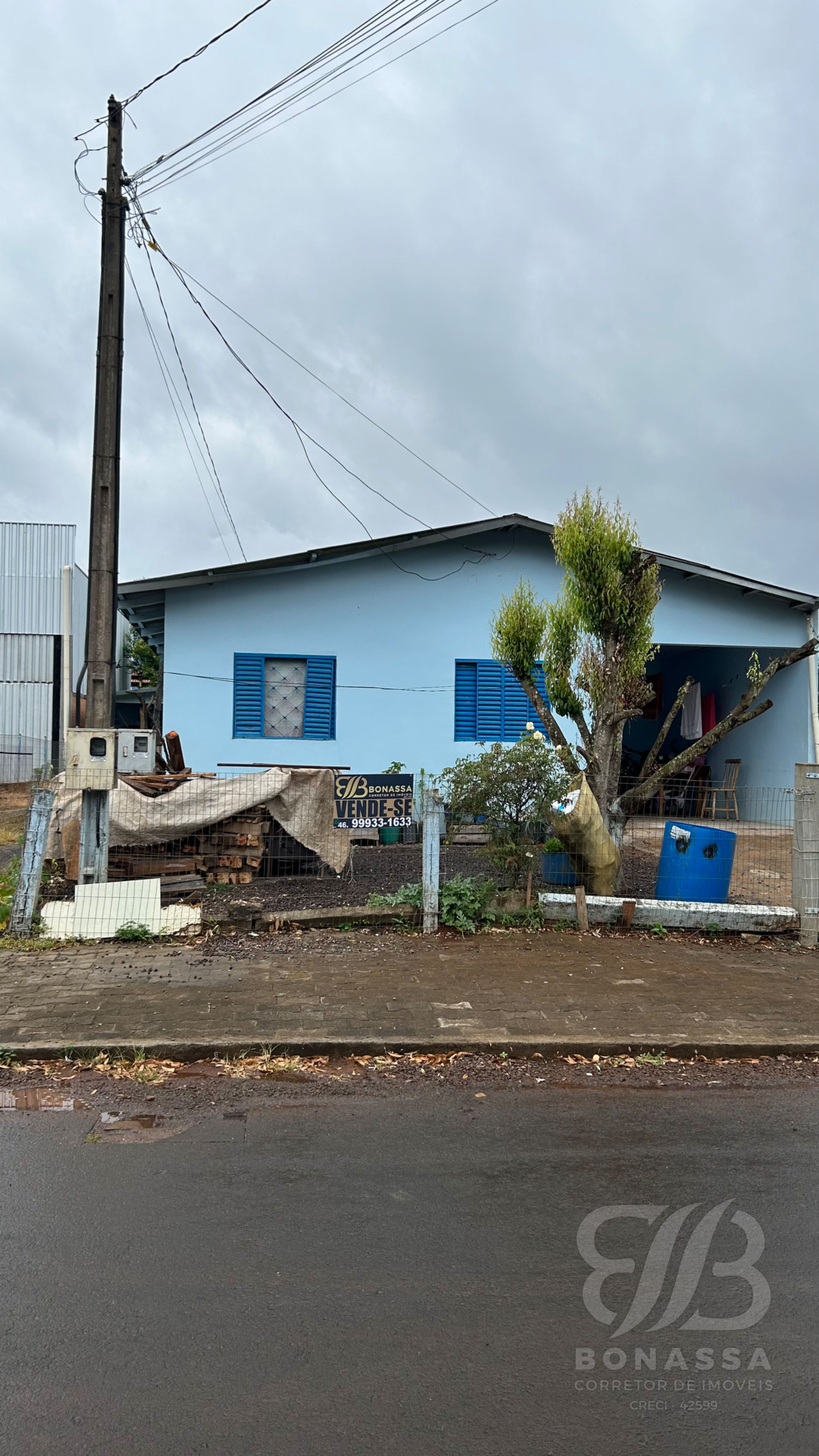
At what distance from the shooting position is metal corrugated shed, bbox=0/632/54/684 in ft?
87.7

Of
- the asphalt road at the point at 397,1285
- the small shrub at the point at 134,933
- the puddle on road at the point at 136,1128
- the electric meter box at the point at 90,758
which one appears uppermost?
the electric meter box at the point at 90,758

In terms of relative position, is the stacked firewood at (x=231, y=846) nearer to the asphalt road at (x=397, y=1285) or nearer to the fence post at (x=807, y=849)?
the asphalt road at (x=397, y=1285)

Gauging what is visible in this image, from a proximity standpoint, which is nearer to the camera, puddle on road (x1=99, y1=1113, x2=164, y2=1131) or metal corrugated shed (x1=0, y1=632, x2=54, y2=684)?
puddle on road (x1=99, y1=1113, x2=164, y2=1131)

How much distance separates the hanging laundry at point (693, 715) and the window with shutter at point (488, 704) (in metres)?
5.49

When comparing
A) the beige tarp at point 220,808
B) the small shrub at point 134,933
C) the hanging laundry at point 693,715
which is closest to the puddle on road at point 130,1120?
the small shrub at point 134,933

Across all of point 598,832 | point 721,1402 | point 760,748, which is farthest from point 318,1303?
point 760,748

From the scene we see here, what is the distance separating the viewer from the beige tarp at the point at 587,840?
349 inches

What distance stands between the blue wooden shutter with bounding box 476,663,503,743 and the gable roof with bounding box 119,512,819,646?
7.78 ft

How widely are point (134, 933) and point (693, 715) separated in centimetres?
1493

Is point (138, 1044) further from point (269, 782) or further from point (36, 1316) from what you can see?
point (269, 782)

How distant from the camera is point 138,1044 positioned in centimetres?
564

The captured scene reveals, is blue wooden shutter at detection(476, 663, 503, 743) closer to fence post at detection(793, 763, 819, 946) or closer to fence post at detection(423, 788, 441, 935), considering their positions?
fence post at detection(423, 788, 441, 935)

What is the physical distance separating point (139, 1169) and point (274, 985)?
108 inches

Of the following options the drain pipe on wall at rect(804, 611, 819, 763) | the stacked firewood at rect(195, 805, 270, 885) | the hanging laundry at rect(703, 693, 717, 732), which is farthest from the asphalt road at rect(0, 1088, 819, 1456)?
the hanging laundry at rect(703, 693, 717, 732)
